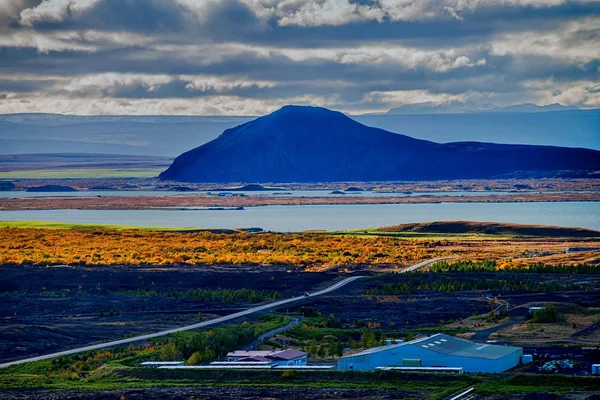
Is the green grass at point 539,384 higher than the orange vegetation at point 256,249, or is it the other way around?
the orange vegetation at point 256,249

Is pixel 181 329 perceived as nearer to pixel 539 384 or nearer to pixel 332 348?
pixel 332 348

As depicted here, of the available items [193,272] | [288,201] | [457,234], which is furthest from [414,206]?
[193,272]

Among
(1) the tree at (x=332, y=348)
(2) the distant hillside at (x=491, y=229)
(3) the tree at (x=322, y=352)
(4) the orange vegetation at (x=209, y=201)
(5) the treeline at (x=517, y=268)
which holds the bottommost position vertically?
(3) the tree at (x=322, y=352)

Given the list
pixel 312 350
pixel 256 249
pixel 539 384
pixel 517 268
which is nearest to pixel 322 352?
pixel 312 350

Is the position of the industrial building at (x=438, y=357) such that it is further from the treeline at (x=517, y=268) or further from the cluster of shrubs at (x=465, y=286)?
the treeline at (x=517, y=268)

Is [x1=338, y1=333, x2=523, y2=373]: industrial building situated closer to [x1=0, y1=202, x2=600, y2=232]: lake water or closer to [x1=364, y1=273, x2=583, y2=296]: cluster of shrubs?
[x1=364, y1=273, x2=583, y2=296]: cluster of shrubs

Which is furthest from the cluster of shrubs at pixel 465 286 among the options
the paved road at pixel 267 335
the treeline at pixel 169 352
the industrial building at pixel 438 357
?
the industrial building at pixel 438 357

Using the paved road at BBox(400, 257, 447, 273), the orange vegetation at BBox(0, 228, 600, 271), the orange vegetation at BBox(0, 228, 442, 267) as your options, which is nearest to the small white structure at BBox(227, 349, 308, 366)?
the paved road at BBox(400, 257, 447, 273)
